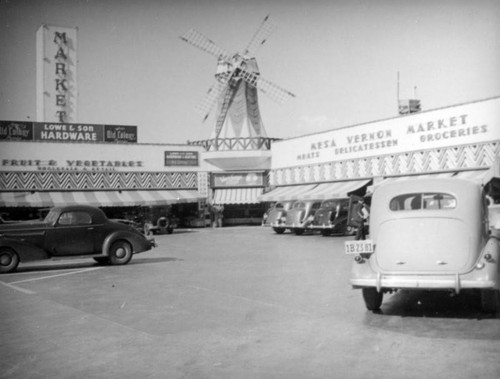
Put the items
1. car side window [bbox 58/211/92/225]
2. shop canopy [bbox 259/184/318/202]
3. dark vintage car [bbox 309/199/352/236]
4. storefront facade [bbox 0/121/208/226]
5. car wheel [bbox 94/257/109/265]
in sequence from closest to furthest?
car side window [bbox 58/211/92/225]
car wheel [bbox 94/257/109/265]
dark vintage car [bbox 309/199/352/236]
shop canopy [bbox 259/184/318/202]
storefront facade [bbox 0/121/208/226]

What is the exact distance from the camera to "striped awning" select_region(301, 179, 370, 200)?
30.2 metres

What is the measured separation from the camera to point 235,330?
6520 mm

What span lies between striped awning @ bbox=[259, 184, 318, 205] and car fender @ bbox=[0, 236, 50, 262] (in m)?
21.6

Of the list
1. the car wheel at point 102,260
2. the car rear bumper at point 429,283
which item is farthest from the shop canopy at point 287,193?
the car rear bumper at point 429,283

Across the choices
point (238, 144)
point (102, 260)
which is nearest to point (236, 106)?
point (238, 144)

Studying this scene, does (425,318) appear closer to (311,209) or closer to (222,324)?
(222,324)

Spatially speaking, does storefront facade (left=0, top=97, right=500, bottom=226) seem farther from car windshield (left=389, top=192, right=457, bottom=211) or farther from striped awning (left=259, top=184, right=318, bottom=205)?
car windshield (left=389, top=192, right=457, bottom=211)

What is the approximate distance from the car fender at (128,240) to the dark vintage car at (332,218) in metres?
11.4

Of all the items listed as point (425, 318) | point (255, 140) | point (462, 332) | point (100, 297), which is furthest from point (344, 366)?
point (255, 140)

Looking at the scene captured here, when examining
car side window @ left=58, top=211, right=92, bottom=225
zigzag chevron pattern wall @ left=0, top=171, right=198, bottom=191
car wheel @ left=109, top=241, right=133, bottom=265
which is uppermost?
zigzag chevron pattern wall @ left=0, top=171, right=198, bottom=191

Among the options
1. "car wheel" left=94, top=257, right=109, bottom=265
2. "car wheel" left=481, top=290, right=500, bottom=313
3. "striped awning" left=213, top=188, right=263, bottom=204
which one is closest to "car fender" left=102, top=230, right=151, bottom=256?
"car wheel" left=94, top=257, right=109, bottom=265

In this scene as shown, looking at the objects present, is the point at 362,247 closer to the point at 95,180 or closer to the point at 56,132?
the point at 95,180

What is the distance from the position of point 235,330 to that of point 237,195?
33.1 m

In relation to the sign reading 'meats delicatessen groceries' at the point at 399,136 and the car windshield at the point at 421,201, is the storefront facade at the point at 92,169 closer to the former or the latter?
the sign reading 'meats delicatessen groceries' at the point at 399,136
